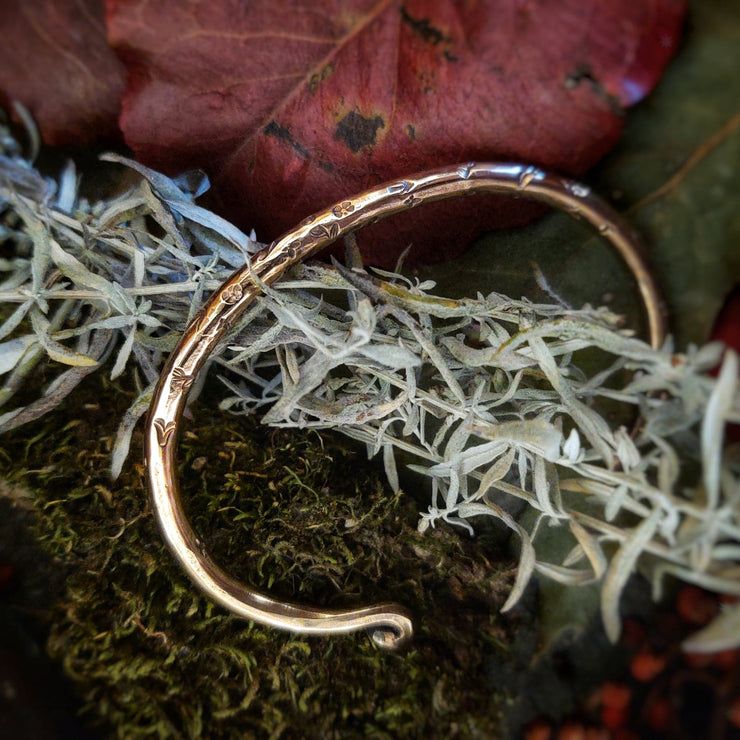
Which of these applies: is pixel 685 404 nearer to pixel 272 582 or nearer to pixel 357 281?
pixel 357 281

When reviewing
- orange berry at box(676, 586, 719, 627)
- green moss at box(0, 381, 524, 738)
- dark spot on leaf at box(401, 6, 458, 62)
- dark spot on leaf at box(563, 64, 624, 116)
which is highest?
dark spot on leaf at box(563, 64, 624, 116)

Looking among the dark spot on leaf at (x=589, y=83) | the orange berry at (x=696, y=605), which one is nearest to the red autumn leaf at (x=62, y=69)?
the dark spot on leaf at (x=589, y=83)

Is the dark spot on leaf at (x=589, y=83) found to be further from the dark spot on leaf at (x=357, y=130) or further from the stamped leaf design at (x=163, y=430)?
the stamped leaf design at (x=163, y=430)

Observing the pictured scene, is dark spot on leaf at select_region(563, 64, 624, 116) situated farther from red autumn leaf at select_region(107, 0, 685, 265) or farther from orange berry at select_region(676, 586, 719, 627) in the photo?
orange berry at select_region(676, 586, 719, 627)

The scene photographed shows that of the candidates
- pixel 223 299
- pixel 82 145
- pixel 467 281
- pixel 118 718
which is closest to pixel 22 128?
pixel 82 145

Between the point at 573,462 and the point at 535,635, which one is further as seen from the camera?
the point at 535,635

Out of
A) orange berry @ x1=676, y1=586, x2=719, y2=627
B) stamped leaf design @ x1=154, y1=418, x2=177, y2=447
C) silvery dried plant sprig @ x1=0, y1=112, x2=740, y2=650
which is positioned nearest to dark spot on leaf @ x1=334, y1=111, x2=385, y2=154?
silvery dried plant sprig @ x1=0, y1=112, x2=740, y2=650
